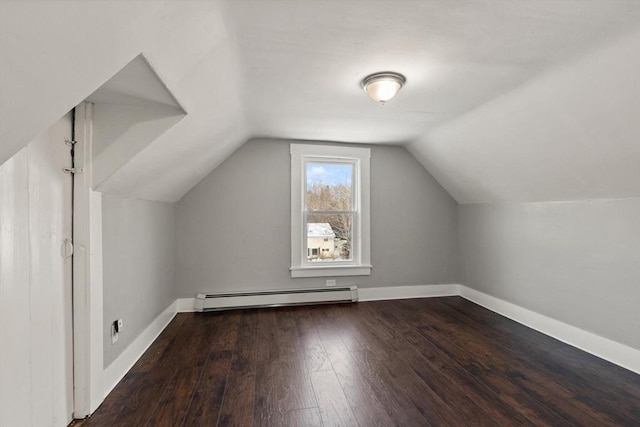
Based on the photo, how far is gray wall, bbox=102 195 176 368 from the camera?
7.11ft

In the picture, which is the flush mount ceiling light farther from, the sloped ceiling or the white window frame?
the white window frame

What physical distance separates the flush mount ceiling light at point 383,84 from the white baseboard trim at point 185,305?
3.12 metres

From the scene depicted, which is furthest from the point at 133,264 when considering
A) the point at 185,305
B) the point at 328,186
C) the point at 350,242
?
the point at 350,242

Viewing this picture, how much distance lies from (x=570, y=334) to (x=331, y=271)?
2552 millimetres

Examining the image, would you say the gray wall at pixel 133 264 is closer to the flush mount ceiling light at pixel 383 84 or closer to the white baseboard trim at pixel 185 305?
the white baseboard trim at pixel 185 305

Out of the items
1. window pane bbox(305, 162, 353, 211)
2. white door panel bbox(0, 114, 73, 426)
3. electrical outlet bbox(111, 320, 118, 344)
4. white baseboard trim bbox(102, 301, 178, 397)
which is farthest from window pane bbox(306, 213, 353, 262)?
white door panel bbox(0, 114, 73, 426)

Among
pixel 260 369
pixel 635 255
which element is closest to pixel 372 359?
pixel 260 369

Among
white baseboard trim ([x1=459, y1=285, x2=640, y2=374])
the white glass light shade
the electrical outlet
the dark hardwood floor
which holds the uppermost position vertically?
the white glass light shade

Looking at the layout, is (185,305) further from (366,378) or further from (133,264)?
(366,378)

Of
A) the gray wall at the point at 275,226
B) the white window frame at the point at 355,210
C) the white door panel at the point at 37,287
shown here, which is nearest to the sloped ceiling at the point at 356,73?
the white door panel at the point at 37,287

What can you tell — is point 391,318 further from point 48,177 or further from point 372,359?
point 48,177

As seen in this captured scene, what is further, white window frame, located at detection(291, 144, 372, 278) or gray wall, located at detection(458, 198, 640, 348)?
white window frame, located at detection(291, 144, 372, 278)

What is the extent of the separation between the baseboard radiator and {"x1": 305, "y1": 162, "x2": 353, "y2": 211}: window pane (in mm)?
1108

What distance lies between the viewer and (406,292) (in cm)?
443
